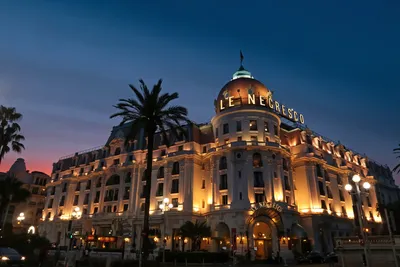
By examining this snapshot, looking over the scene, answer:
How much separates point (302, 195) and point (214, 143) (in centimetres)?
1877

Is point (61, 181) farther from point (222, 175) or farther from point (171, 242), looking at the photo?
point (222, 175)

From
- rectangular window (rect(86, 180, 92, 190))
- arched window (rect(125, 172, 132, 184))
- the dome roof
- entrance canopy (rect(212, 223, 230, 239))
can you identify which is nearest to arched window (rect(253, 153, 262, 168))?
the dome roof

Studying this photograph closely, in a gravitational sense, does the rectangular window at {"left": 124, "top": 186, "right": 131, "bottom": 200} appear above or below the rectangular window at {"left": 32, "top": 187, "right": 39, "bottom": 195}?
below

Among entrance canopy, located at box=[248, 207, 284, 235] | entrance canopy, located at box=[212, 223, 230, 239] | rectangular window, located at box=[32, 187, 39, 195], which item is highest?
rectangular window, located at box=[32, 187, 39, 195]

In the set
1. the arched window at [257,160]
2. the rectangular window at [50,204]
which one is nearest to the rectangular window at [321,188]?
the arched window at [257,160]

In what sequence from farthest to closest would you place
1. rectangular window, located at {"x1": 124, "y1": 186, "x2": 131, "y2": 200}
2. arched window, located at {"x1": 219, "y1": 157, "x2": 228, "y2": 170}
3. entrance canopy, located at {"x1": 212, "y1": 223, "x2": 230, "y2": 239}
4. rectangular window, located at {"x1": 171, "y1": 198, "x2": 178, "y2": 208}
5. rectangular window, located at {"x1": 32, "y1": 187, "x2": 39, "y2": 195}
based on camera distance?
rectangular window, located at {"x1": 32, "y1": 187, "x2": 39, "y2": 195} < rectangular window, located at {"x1": 124, "y1": 186, "x2": 131, "y2": 200} < rectangular window, located at {"x1": 171, "y1": 198, "x2": 178, "y2": 208} < arched window, located at {"x1": 219, "y1": 157, "x2": 228, "y2": 170} < entrance canopy, located at {"x1": 212, "y1": 223, "x2": 230, "y2": 239}

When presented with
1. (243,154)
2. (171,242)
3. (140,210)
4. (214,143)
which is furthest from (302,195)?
(140,210)

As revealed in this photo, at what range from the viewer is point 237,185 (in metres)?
49.2

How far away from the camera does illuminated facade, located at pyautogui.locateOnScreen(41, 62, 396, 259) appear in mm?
47781

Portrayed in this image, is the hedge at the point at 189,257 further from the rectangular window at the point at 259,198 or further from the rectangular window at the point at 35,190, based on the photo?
the rectangular window at the point at 35,190

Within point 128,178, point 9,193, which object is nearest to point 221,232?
point 128,178

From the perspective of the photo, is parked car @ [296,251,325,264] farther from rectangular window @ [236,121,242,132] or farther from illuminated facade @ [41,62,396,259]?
rectangular window @ [236,121,242,132]

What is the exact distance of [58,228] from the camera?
71.3m

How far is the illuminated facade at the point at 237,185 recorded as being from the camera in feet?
157
